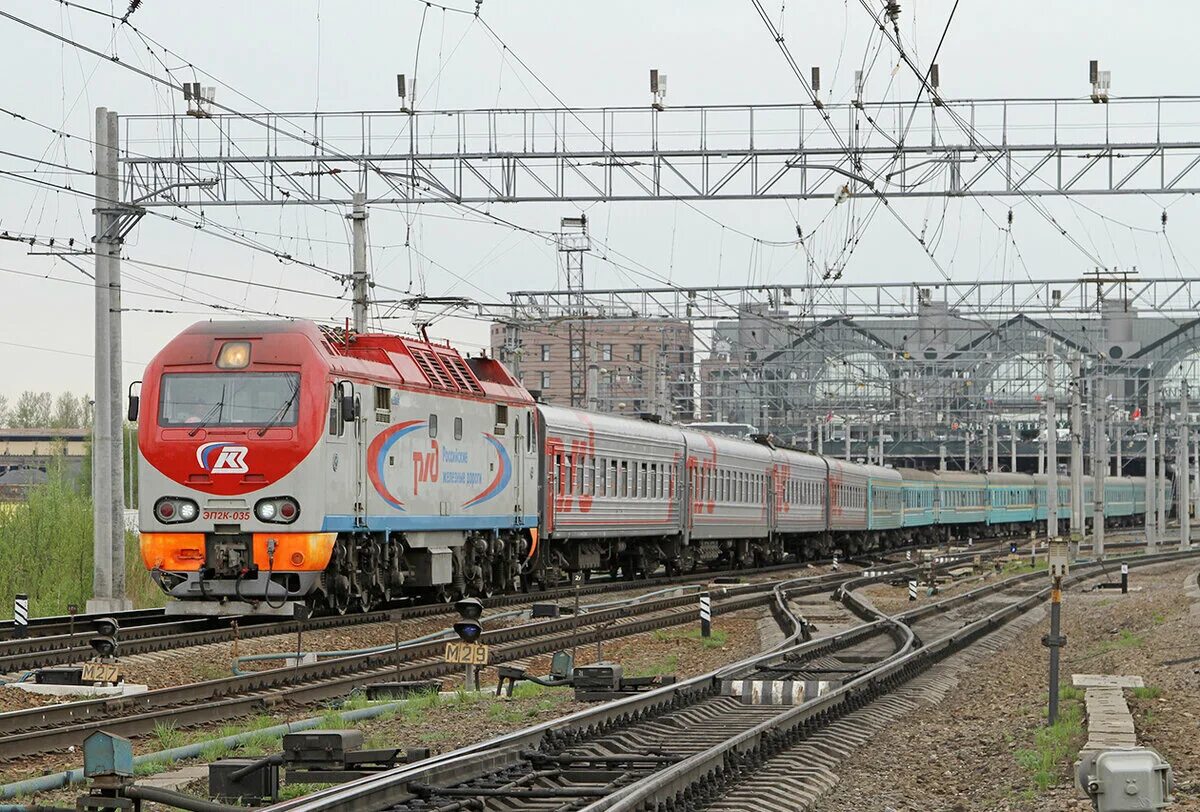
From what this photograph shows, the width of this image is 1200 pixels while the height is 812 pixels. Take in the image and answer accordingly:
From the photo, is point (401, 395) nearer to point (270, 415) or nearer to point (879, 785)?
point (270, 415)

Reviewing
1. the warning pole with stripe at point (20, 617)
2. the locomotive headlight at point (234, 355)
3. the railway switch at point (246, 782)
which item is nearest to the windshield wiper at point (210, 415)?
the locomotive headlight at point (234, 355)

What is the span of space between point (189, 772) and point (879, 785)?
4.62 meters

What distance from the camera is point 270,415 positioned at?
21.5 meters

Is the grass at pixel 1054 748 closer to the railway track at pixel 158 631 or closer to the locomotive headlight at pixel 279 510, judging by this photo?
A: the railway track at pixel 158 631

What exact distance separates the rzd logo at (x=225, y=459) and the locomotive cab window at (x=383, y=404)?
2.46 metres

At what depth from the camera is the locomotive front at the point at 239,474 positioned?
2134 centimetres

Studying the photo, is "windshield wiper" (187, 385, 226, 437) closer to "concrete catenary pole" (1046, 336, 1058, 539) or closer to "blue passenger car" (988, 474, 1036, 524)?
"concrete catenary pole" (1046, 336, 1058, 539)

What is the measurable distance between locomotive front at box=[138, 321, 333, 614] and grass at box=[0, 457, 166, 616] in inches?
344

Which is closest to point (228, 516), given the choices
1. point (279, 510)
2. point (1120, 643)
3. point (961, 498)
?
point (279, 510)

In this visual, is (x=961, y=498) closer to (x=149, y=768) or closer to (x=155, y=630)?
(x=155, y=630)

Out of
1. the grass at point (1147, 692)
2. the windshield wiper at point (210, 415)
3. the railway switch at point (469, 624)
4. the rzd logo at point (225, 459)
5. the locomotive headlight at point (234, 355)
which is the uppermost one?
the locomotive headlight at point (234, 355)

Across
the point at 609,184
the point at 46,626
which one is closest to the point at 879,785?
the point at 46,626

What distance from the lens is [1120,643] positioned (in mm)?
23984

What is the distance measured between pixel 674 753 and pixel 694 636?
43.5ft
